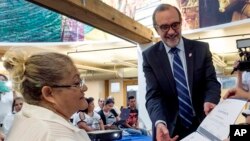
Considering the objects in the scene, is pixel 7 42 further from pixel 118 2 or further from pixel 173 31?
pixel 173 31

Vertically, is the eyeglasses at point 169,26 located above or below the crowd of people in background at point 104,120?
above

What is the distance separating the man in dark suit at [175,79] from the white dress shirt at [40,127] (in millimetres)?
521

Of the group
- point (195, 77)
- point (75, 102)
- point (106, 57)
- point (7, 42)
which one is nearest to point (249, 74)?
point (195, 77)

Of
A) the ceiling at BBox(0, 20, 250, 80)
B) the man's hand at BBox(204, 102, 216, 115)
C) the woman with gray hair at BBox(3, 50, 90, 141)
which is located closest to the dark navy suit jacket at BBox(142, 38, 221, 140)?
the man's hand at BBox(204, 102, 216, 115)

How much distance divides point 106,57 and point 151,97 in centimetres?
697

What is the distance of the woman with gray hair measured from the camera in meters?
0.86

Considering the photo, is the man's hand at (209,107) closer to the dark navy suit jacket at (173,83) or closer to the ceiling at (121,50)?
the dark navy suit jacket at (173,83)

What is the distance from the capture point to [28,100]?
975 millimetres

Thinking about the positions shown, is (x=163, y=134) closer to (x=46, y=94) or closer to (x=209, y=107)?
(x=209, y=107)

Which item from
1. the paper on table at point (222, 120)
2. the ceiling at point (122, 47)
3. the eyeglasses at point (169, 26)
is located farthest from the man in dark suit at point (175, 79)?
the ceiling at point (122, 47)

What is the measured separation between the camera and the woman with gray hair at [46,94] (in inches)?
33.7

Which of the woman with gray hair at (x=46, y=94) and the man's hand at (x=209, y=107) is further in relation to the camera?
the man's hand at (x=209, y=107)

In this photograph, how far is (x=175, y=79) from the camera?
139 cm

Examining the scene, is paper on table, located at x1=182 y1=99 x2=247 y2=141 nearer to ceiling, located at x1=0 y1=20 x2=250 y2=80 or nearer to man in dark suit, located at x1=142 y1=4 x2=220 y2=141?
man in dark suit, located at x1=142 y1=4 x2=220 y2=141
